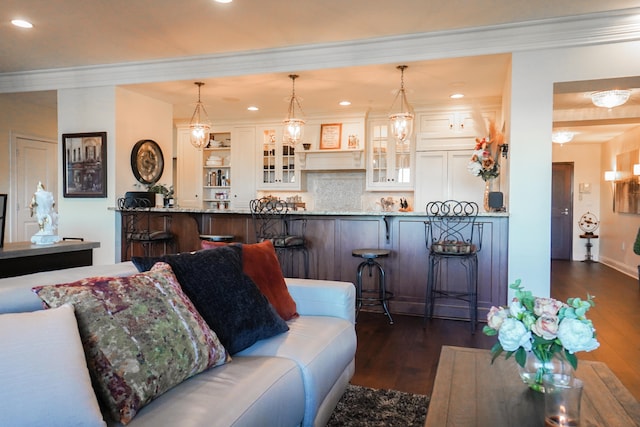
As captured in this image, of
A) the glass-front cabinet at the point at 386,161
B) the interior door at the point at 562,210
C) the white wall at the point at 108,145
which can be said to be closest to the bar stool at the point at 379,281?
the glass-front cabinet at the point at 386,161

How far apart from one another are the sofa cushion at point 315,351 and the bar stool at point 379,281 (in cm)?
162

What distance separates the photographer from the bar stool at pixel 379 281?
390 centimetres

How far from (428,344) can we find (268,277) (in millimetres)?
1633

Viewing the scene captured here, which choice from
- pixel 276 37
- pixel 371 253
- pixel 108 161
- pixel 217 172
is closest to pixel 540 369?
pixel 371 253

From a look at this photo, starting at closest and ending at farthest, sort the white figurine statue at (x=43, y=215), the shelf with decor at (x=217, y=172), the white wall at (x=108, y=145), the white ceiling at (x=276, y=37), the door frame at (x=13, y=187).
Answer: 1. the white figurine statue at (x=43, y=215)
2. the white ceiling at (x=276, y=37)
3. the white wall at (x=108, y=145)
4. the door frame at (x=13, y=187)
5. the shelf with decor at (x=217, y=172)

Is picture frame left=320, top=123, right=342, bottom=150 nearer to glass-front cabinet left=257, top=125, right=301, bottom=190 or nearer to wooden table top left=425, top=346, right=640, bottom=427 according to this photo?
glass-front cabinet left=257, top=125, right=301, bottom=190

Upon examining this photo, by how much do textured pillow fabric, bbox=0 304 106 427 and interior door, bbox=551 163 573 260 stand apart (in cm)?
960

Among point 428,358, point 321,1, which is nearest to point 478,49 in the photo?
point 321,1

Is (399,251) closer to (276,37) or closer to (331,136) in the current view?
(276,37)

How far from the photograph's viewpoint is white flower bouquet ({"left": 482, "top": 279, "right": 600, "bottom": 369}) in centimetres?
122

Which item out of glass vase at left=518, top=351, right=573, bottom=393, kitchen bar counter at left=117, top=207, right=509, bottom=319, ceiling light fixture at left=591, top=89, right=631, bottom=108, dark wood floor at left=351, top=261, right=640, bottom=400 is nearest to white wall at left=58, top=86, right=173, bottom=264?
kitchen bar counter at left=117, top=207, right=509, bottom=319

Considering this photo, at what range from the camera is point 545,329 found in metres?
1.25

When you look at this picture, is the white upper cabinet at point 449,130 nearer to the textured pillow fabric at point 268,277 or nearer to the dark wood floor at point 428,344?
the dark wood floor at point 428,344

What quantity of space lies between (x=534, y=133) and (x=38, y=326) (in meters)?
4.01
